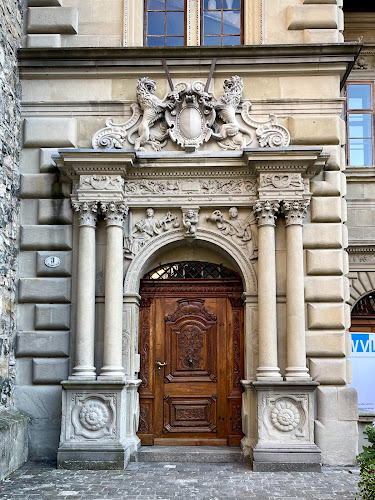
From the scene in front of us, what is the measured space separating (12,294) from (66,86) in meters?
3.52

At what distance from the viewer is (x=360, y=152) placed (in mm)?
13352

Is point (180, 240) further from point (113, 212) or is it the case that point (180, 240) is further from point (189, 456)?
point (189, 456)

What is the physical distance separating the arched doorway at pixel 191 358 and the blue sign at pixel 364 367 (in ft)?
9.22

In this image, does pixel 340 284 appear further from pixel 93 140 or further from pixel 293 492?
pixel 93 140

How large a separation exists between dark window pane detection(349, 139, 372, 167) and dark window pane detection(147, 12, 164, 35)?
14.2ft

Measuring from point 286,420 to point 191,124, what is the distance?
189 inches

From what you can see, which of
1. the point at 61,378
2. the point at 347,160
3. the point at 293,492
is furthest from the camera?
the point at 347,160

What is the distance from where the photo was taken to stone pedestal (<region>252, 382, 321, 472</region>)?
9.89 meters

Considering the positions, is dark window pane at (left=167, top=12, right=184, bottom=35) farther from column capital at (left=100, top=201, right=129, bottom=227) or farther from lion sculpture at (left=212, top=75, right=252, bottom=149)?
column capital at (left=100, top=201, right=129, bottom=227)

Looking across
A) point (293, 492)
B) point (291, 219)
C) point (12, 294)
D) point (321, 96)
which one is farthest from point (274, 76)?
point (293, 492)

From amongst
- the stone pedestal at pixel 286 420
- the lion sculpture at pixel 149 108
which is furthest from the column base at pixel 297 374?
the lion sculpture at pixel 149 108

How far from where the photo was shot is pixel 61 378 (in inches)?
415

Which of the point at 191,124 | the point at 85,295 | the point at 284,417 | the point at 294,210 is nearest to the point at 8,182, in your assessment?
the point at 85,295

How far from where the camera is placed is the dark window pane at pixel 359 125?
13.5m
